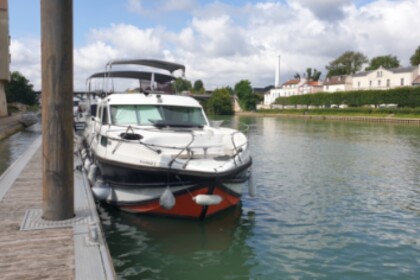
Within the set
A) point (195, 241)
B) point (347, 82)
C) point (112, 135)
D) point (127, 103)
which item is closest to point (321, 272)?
point (195, 241)

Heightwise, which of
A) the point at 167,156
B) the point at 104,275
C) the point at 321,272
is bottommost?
the point at 321,272

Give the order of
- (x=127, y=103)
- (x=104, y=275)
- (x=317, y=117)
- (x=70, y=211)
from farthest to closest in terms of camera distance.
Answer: (x=317, y=117) < (x=127, y=103) < (x=70, y=211) < (x=104, y=275)

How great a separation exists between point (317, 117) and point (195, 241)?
247 feet

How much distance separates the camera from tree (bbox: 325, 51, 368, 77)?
4818 inches

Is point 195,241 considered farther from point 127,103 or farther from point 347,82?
point 347,82

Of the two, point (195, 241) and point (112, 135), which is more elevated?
point (112, 135)

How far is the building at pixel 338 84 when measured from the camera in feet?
353

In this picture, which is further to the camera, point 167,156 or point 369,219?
point 369,219

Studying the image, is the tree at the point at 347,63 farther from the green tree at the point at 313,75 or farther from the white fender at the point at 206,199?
the white fender at the point at 206,199

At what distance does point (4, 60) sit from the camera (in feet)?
120

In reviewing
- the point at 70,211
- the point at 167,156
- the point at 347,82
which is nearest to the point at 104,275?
the point at 70,211

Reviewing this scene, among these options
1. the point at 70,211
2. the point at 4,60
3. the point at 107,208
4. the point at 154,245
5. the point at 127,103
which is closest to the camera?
the point at 70,211

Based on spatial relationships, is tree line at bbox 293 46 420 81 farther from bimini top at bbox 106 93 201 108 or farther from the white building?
bimini top at bbox 106 93 201 108

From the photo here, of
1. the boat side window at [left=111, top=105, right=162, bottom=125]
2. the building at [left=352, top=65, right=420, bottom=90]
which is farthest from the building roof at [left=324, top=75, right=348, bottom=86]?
the boat side window at [left=111, top=105, right=162, bottom=125]
